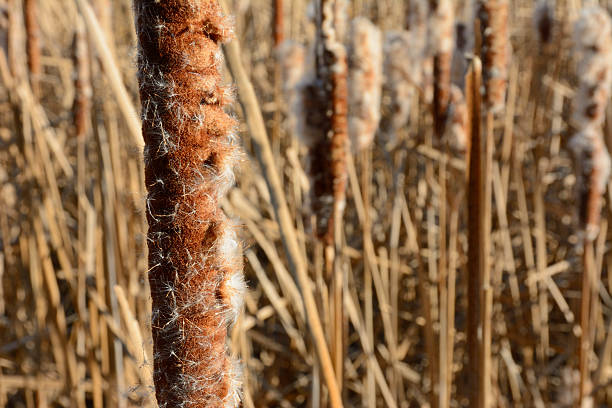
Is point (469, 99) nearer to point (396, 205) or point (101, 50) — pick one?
point (101, 50)

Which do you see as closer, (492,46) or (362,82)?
(492,46)

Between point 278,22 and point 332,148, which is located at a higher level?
point 278,22

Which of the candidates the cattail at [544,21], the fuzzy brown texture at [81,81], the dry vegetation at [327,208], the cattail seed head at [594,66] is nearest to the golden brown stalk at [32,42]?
the dry vegetation at [327,208]

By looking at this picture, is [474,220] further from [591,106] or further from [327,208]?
[591,106]

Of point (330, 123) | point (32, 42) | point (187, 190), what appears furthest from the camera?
point (32, 42)

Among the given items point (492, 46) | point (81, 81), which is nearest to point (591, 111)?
point (492, 46)

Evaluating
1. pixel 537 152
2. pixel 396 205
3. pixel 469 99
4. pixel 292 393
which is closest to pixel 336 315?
pixel 469 99
